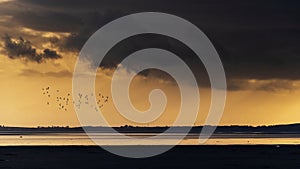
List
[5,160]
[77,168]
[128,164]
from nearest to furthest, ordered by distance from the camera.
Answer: [77,168] < [128,164] < [5,160]

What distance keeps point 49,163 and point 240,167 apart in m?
18.5

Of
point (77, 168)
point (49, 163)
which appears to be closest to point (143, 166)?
point (77, 168)

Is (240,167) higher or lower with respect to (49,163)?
lower

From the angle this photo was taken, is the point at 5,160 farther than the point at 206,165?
Yes

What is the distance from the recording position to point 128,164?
65438 mm

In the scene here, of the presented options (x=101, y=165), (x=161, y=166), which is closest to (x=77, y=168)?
(x=101, y=165)

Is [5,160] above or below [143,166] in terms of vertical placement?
above

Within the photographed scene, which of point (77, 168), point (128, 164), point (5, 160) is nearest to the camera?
point (77, 168)

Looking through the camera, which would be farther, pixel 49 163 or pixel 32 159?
pixel 32 159

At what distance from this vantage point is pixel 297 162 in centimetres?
7094

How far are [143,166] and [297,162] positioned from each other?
58.6ft

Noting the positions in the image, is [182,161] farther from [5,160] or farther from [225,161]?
[5,160]

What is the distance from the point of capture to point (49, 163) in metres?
67.2

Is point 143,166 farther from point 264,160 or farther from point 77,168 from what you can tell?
point 264,160
